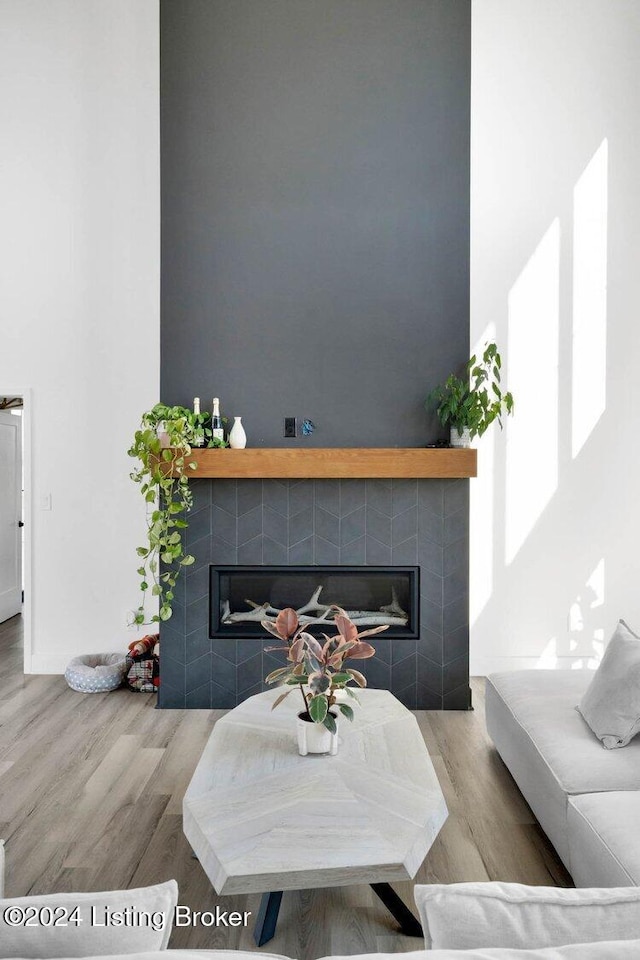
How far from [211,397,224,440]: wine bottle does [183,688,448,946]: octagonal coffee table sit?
166 cm

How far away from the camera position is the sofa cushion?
1.61 metres

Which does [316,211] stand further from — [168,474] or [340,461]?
[168,474]

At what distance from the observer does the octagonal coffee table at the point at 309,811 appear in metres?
1.54

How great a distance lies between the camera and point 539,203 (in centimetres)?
416

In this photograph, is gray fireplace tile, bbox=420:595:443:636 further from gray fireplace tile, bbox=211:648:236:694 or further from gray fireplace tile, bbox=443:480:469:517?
gray fireplace tile, bbox=211:648:236:694

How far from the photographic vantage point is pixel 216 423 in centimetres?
359

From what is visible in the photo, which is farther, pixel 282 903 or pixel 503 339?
pixel 503 339

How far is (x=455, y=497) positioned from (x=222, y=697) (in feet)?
5.68

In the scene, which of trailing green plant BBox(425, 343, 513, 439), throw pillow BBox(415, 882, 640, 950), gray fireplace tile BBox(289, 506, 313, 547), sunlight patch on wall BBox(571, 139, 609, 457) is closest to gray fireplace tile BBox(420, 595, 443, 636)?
gray fireplace tile BBox(289, 506, 313, 547)

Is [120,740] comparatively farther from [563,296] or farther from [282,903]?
[563,296]

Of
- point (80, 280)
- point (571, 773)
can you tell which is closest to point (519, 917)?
point (571, 773)

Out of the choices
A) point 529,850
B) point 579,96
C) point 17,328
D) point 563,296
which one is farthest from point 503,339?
point 17,328

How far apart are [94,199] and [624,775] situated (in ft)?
14.2

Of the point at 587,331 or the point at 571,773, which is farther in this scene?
the point at 587,331
